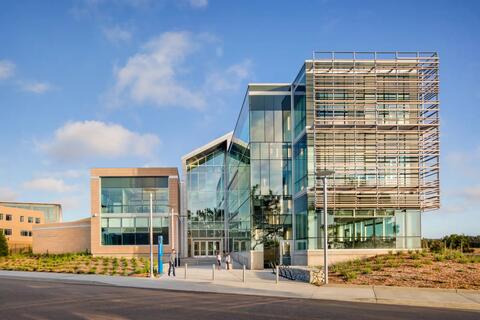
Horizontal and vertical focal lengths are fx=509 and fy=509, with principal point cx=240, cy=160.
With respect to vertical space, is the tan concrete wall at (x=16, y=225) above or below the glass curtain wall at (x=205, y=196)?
below

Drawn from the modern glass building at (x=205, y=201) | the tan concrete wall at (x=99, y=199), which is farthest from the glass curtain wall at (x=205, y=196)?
the tan concrete wall at (x=99, y=199)

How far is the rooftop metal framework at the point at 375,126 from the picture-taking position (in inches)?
1236

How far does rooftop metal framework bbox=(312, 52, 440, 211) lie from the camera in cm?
3139

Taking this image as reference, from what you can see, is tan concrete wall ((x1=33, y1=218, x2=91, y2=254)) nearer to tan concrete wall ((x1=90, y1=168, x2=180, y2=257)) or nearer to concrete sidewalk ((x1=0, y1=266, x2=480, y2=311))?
tan concrete wall ((x1=90, y1=168, x2=180, y2=257))

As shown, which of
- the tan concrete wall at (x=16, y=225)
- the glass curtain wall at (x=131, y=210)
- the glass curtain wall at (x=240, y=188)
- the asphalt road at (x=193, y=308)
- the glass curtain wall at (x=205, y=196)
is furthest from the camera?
the tan concrete wall at (x=16, y=225)

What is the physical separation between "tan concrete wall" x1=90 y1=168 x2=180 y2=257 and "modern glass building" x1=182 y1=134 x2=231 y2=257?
524 centimetres

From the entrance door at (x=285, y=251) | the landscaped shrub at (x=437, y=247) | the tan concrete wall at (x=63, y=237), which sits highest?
the landscaped shrub at (x=437, y=247)

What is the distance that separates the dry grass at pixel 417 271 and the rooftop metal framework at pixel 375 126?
203 inches

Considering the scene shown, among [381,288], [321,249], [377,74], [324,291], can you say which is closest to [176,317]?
[324,291]

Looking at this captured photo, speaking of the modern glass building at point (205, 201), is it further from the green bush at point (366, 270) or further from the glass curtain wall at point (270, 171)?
the green bush at point (366, 270)

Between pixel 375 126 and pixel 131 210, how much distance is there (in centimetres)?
3116

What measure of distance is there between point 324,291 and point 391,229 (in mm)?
13251

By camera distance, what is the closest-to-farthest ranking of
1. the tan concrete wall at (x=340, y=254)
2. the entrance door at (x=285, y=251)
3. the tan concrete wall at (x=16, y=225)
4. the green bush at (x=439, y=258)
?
the green bush at (x=439, y=258) < the tan concrete wall at (x=340, y=254) < the entrance door at (x=285, y=251) < the tan concrete wall at (x=16, y=225)

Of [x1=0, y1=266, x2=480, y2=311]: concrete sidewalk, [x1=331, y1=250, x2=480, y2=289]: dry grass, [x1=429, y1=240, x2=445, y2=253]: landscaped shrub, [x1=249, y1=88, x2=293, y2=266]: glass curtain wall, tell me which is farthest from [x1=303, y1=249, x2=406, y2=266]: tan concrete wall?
[x1=0, y1=266, x2=480, y2=311]: concrete sidewalk
